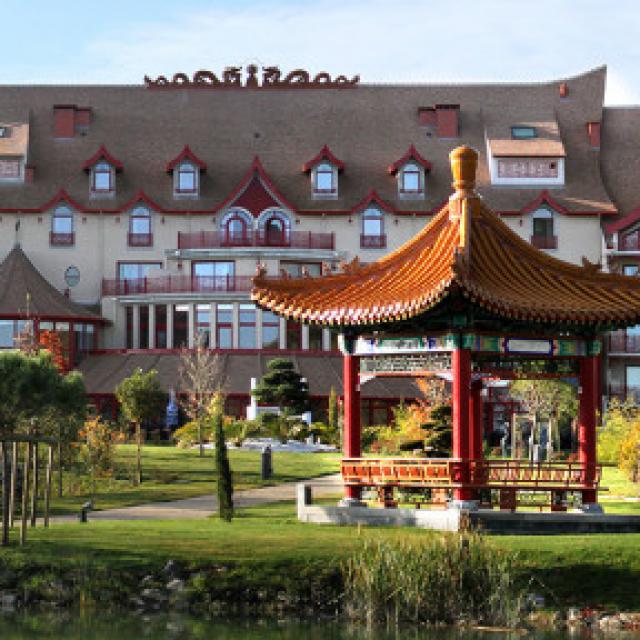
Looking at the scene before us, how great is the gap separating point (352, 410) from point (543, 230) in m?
47.6

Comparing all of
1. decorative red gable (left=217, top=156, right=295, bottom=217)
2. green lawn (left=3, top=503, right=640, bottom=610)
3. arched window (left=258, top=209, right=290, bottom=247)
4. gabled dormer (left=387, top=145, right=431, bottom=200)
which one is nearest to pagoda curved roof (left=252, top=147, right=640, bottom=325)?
green lawn (left=3, top=503, right=640, bottom=610)

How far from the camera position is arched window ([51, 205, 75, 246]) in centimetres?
7781

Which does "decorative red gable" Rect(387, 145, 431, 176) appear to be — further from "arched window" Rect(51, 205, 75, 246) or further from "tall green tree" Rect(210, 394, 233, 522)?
"tall green tree" Rect(210, 394, 233, 522)

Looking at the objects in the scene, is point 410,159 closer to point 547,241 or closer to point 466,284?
point 547,241

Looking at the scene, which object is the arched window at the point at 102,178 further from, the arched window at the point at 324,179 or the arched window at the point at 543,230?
the arched window at the point at 543,230

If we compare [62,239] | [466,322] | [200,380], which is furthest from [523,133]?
[466,322]

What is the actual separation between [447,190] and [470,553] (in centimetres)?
5443

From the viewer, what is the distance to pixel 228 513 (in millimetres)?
32062

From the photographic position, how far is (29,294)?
232 feet

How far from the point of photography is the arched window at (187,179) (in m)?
78.4

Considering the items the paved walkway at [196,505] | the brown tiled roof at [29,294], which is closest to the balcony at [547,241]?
the brown tiled roof at [29,294]

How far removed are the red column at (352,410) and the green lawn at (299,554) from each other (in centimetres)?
262

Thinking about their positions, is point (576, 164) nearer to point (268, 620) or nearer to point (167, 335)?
point (167, 335)

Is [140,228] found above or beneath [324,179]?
beneath
